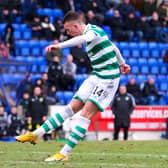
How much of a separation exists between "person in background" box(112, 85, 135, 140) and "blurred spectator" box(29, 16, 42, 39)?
6.72 m

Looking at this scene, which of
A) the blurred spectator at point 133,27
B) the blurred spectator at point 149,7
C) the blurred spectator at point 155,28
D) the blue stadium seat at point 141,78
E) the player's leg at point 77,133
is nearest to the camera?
the player's leg at point 77,133

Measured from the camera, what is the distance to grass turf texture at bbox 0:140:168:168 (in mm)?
10469

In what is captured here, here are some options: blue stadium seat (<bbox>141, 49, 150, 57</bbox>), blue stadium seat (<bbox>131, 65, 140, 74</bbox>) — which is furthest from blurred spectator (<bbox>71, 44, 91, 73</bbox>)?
blue stadium seat (<bbox>141, 49, 150, 57</bbox>)

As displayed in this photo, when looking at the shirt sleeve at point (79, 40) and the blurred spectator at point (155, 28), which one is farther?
the blurred spectator at point (155, 28)

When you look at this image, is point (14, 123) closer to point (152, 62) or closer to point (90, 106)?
point (152, 62)

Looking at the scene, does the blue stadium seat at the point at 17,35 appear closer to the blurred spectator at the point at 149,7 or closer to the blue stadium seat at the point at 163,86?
the blue stadium seat at the point at 163,86

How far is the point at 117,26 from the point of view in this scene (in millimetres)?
29828

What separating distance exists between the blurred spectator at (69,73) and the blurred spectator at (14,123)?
3.84 meters

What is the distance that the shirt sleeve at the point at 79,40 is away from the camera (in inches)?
412

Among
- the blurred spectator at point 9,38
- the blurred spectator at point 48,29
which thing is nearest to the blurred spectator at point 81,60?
the blurred spectator at point 48,29

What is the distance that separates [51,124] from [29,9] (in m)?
17.3

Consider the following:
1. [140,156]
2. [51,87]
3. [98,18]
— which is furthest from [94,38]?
[98,18]

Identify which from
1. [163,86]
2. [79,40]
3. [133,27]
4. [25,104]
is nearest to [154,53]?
[133,27]

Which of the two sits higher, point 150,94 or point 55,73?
point 55,73
